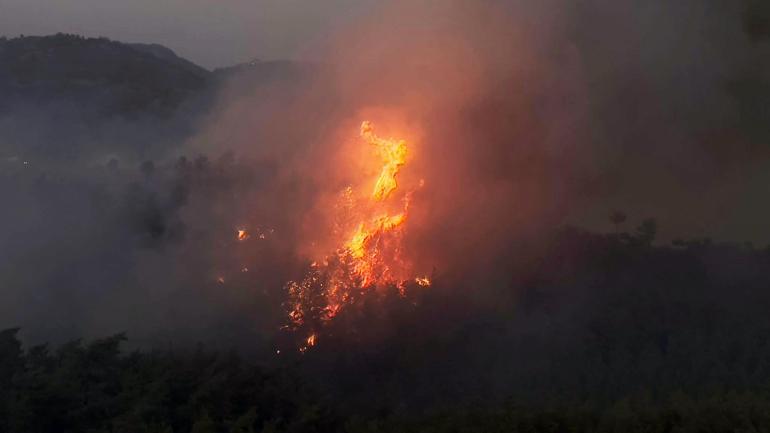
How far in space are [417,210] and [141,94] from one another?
57.2 ft

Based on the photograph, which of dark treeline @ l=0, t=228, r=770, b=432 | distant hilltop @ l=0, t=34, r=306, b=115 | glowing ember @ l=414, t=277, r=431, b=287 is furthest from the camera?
distant hilltop @ l=0, t=34, r=306, b=115

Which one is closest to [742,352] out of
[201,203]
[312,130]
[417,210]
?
[417,210]

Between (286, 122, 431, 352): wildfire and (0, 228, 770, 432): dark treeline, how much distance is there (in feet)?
0.92

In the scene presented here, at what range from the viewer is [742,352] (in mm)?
11172

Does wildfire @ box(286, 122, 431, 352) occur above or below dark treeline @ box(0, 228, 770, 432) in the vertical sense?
above

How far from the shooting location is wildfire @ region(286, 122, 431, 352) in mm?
Result: 12078

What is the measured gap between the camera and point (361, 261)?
1241 cm

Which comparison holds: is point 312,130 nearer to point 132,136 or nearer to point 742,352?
point 742,352

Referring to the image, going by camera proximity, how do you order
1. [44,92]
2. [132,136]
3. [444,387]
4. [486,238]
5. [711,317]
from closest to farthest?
[444,387], [711,317], [486,238], [132,136], [44,92]

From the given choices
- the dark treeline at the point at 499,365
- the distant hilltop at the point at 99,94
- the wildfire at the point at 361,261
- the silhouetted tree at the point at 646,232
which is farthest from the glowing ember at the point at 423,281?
the distant hilltop at the point at 99,94

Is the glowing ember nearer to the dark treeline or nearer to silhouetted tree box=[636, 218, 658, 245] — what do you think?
the dark treeline

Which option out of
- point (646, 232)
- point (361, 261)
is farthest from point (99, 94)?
point (646, 232)

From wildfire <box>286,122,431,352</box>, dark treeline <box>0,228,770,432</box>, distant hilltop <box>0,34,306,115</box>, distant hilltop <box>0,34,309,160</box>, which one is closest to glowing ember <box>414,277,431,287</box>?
wildfire <box>286,122,431,352</box>

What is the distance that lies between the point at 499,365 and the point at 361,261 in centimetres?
243
